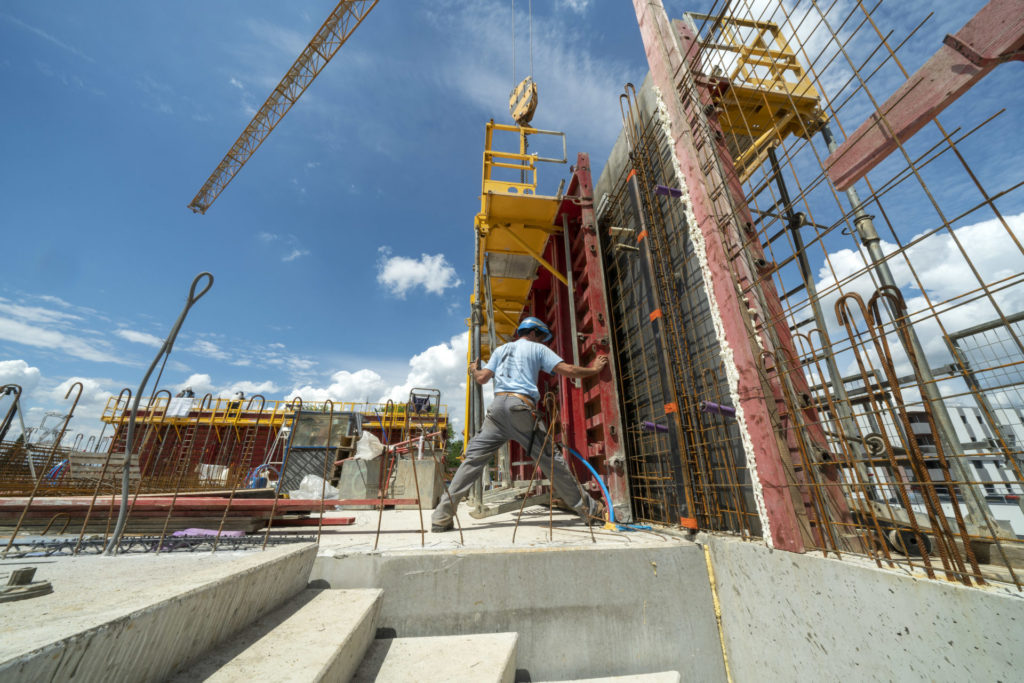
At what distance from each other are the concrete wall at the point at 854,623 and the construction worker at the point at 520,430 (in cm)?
124

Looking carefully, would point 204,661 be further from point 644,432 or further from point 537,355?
point 644,432

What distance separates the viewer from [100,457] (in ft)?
26.4

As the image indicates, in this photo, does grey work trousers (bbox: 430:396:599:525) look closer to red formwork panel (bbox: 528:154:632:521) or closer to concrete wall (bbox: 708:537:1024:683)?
red formwork panel (bbox: 528:154:632:521)

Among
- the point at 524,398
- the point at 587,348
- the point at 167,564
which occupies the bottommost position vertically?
the point at 167,564

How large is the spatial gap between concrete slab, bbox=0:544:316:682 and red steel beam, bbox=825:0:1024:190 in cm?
282

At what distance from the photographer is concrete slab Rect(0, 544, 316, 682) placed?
854 mm

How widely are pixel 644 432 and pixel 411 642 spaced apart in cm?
271

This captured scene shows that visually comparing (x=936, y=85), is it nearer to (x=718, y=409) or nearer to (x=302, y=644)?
(x=718, y=409)

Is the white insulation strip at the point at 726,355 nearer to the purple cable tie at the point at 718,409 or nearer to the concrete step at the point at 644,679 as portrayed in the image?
the purple cable tie at the point at 718,409

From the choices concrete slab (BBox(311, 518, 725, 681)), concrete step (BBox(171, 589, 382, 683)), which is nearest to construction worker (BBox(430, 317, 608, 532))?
concrete slab (BBox(311, 518, 725, 681))

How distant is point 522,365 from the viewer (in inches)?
137

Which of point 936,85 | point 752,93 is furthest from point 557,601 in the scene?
point 752,93

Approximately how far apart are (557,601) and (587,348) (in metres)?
2.65

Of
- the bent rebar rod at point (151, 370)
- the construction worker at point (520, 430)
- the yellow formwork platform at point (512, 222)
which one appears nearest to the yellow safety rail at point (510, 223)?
the yellow formwork platform at point (512, 222)
